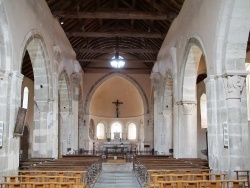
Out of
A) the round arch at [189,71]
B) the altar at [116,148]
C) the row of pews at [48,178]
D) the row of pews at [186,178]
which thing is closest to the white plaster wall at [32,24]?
the row of pews at [48,178]

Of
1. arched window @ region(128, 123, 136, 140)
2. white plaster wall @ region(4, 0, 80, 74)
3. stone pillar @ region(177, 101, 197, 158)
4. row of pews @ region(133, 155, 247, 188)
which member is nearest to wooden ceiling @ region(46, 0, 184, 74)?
white plaster wall @ region(4, 0, 80, 74)

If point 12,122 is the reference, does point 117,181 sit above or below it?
below

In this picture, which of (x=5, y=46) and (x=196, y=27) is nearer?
(x=5, y=46)

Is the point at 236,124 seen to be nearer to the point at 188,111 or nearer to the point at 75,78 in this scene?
the point at 188,111

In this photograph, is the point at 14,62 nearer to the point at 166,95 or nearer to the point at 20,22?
the point at 20,22

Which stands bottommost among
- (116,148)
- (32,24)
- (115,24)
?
(116,148)

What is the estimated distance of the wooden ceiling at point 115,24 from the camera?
15586 millimetres

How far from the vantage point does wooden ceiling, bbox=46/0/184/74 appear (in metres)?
15.6

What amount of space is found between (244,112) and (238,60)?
1389 millimetres

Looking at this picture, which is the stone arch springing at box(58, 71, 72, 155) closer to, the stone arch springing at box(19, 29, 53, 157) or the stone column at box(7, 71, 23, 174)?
the stone arch springing at box(19, 29, 53, 157)

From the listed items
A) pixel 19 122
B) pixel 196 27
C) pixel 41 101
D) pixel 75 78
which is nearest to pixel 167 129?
pixel 75 78

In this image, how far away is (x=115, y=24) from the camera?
21.9 metres

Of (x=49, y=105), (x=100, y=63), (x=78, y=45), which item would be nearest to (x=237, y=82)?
(x=49, y=105)

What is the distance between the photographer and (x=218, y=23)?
924 cm
